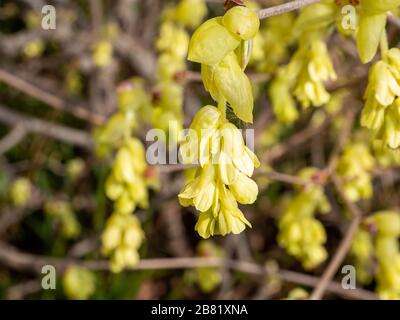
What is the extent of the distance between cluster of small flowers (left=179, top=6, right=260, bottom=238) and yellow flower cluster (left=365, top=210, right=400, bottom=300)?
2.67ft

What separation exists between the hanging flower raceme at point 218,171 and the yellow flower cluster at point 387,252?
0.81m

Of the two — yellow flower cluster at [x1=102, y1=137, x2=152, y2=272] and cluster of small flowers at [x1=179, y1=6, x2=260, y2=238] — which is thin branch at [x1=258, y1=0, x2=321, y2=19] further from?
yellow flower cluster at [x1=102, y1=137, x2=152, y2=272]

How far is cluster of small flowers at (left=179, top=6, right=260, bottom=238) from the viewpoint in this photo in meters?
0.87

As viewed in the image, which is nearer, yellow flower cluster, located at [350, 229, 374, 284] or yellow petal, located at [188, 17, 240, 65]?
yellow petal, located at [188, 17, 240, 65]

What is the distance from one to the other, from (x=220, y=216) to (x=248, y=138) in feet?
1.10

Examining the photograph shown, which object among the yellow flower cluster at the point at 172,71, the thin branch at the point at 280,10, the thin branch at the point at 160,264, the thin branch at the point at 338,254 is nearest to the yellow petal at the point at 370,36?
the thin branch at the point at 280,10

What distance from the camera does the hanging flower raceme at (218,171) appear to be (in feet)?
2.92

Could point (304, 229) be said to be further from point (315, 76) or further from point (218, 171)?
point (218, 171)

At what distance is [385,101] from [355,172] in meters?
0.80

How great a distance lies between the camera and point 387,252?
1637 mm

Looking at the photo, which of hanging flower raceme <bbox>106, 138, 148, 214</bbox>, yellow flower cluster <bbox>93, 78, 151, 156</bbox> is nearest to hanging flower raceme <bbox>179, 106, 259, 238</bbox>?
hanging flower raceme <bbox>106, 138, 148, 214</bbox>

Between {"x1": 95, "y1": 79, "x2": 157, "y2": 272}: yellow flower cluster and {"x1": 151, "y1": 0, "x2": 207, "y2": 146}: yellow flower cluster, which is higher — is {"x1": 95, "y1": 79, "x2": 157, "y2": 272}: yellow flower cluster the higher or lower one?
the lower one

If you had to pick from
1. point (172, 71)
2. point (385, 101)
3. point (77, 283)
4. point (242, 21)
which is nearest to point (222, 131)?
point (242, 21)

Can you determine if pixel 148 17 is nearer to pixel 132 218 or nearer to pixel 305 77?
pixel 132 218
